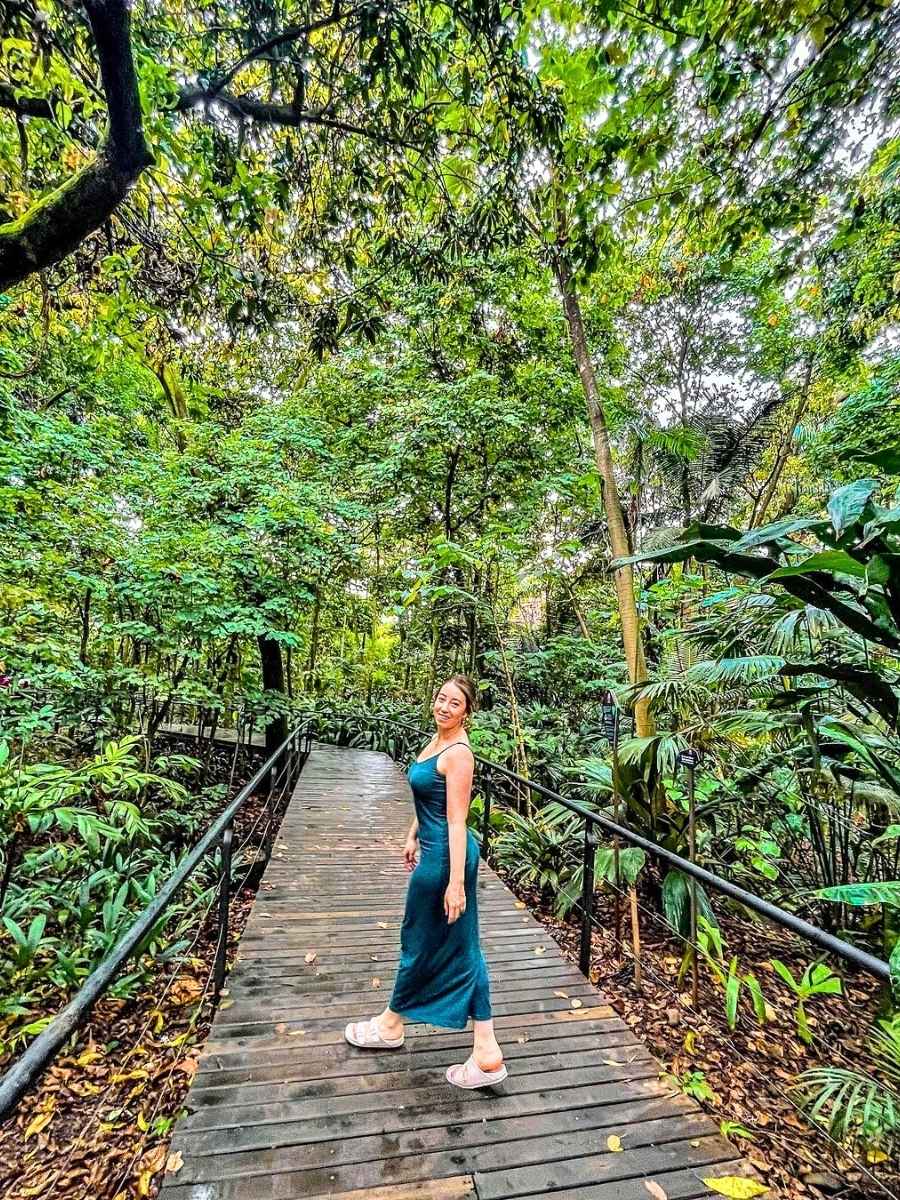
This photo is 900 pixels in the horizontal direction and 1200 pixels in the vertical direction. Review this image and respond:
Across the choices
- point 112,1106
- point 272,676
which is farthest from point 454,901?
point 272,676

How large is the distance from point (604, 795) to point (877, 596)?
3742 mm

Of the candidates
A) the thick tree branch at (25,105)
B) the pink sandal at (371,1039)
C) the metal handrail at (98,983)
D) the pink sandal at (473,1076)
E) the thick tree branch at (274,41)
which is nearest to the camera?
the metal handrail at (98,983)

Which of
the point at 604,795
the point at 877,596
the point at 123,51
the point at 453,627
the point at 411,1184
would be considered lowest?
the point at 411,1184

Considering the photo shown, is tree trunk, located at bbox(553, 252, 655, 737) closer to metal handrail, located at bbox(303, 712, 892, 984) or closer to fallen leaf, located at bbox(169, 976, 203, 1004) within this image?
metal handrail, located at bbox(303, 712, 892, 984)

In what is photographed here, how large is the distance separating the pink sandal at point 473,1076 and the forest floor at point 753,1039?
2.72ft

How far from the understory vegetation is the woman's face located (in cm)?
90

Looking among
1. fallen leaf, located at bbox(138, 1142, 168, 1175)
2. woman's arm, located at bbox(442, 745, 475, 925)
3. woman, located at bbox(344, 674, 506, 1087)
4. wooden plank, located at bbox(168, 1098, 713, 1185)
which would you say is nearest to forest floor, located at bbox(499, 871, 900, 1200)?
wooden plank, located at bbox(168, 1098, 713, 1185)

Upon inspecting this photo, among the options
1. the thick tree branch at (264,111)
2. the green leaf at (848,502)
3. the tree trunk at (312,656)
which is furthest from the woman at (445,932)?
the tree trunk at (312,656)

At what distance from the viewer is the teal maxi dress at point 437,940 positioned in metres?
2.19

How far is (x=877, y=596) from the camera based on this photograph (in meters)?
1.88

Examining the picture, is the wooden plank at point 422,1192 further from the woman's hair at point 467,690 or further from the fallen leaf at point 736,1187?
the woman's hair at point 467,690

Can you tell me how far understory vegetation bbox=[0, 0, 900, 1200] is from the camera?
2482 millimetres

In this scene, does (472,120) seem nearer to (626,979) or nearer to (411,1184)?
(411,1184)

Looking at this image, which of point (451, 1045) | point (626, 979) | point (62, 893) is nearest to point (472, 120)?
point (451, 1045)
